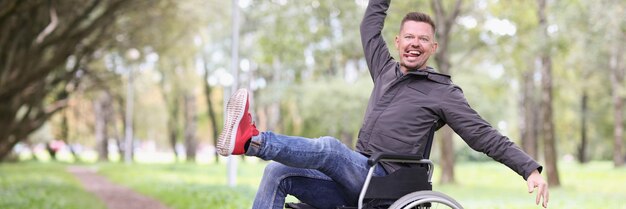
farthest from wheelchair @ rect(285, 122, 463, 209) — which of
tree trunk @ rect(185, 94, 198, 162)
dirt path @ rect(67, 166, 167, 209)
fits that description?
tree trunk @ rect(185, 94, 198, 162)

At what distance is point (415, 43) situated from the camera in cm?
434

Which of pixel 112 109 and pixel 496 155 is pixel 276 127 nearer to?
pixel 112 109

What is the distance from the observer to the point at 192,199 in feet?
39.9

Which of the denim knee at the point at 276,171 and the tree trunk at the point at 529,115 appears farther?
the tree trunk at the point at 529,115

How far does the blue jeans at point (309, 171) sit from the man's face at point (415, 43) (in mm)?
625

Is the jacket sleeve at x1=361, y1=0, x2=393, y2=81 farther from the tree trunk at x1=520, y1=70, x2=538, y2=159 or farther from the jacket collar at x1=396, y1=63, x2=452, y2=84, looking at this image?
the tree trunk at x1=520, y1=70, x2=538, y2=159

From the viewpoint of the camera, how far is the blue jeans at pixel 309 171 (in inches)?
151

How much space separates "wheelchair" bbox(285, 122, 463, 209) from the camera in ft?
13.4

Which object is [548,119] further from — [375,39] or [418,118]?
[418,118]

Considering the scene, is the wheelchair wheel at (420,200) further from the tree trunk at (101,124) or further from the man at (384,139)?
the tree trunk at (101,124)

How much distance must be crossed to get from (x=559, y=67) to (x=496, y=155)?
30.3 meters

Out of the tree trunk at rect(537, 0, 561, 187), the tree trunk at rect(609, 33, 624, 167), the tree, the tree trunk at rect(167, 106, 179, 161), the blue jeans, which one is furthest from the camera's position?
the tree trunk at rect(167, 106, 179, 161)

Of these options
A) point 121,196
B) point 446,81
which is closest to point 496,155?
point 446,81

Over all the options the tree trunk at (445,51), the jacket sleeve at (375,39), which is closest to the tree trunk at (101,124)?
the tree trunk at (445,51)
